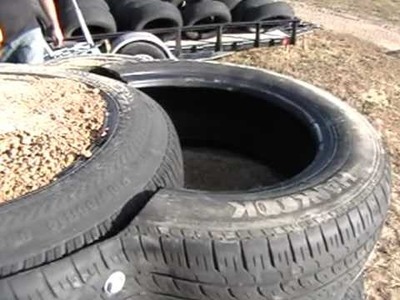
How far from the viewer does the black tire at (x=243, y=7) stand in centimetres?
755

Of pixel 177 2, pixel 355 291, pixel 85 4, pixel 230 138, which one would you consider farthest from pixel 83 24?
pixel 355 291

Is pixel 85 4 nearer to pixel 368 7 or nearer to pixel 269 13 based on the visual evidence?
pixel 269 13

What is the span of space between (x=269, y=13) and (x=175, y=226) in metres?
5.79

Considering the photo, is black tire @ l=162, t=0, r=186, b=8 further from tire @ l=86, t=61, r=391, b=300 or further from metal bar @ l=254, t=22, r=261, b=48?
tire @ l=86, t=61, r=391, b=300

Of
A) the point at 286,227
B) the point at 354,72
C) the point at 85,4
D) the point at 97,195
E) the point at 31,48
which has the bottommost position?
the point at 354,72

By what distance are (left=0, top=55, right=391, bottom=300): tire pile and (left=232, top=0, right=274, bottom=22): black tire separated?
17.1 ft

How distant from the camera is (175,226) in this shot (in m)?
1.88

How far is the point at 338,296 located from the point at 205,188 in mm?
902

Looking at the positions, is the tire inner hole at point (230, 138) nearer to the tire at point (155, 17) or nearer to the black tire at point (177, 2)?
the tire at point (155, 17)

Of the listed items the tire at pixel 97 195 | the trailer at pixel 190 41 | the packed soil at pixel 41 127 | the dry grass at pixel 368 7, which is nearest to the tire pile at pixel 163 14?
the trailer at pixel 190 41

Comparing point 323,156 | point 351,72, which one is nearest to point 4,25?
point 323,156

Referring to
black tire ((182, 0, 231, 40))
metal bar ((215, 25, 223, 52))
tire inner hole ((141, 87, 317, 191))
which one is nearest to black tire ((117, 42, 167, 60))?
metal bar ((215, 25, 223, 52))

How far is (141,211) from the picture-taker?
188 cm

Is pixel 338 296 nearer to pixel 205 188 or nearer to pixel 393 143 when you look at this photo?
pixel 205 188
